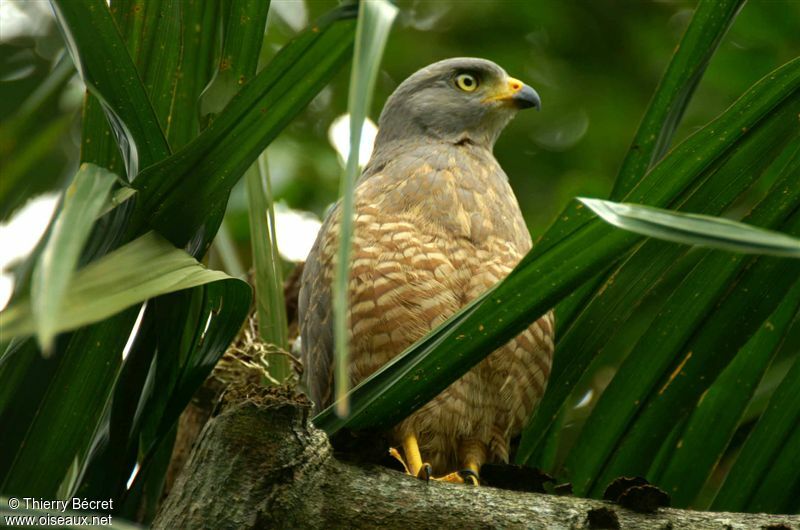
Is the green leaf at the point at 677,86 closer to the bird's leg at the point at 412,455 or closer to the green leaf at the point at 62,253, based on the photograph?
the bird's leg at the point at 412,455

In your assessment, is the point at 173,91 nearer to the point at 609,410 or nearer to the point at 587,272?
the point at 587,272

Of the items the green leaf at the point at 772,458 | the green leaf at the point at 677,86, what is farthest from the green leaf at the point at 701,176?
the green leaf at the point at 772,458

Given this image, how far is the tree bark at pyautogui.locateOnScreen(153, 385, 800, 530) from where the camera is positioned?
192 centimetres

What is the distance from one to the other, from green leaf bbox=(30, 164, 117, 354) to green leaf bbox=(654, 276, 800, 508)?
5.61ft

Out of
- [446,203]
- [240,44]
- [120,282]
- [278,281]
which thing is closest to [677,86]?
[446,203]

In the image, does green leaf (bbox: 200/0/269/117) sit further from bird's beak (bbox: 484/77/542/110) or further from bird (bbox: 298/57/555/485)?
bird's beak (bbox: 484/77/542/110)

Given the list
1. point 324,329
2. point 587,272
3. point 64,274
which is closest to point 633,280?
point 587,272

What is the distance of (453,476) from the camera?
2.67 m

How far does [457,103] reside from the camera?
13.1ft

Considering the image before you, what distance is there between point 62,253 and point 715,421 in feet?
6.43

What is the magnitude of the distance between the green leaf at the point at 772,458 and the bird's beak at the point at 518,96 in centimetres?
169

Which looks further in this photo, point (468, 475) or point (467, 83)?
point (467, 83)

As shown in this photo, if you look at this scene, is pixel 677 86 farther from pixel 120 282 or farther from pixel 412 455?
pixel 120 282

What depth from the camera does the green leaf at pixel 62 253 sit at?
118 cm
